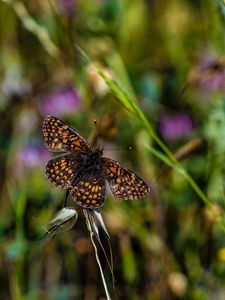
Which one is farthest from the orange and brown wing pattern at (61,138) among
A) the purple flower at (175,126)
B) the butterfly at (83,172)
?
the purple flower at (175,126)

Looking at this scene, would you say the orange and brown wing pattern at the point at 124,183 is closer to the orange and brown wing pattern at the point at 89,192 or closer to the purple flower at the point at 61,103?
the orange and brown wing pattern at the point at 89,192

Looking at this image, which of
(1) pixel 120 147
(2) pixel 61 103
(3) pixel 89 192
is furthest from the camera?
(2) pixel 61 103

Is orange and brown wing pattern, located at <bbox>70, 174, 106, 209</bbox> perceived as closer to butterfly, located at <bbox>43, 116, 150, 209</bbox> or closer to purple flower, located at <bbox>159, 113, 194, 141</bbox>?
butterfly, located at <bbox>43, 116, 150, 209</bbox>

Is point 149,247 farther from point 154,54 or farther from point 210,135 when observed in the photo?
point 154,54

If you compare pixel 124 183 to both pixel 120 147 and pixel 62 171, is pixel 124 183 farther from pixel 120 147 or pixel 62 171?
pixel 120 147

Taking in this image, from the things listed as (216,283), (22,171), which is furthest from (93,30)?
(216,283)

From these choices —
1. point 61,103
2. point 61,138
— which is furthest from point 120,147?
point 61,138

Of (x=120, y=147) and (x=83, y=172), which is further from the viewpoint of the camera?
(x=120, y=147)

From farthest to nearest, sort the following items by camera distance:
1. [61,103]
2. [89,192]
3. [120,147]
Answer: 1. [61,103]
2. [120,147]
3. [89,192]
